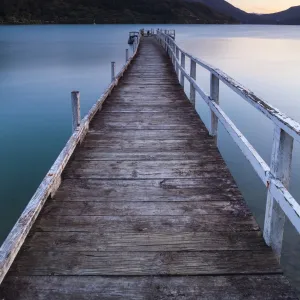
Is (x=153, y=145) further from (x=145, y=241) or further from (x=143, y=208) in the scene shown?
(x=145, y=241)

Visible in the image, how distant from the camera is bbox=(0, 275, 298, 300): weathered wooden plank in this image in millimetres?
2602

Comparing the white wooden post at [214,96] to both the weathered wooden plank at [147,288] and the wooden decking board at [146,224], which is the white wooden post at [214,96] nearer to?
the wooden decking board at [146,224]

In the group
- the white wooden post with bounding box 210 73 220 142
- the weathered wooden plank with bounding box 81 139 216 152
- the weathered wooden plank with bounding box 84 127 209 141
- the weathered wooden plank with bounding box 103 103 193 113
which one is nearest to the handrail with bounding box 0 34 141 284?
the weathered wooden plank with bounding box 81 139 216 152

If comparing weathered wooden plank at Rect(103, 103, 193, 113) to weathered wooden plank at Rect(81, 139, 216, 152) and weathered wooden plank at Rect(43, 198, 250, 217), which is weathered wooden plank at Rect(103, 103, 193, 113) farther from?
weathered wooden plank at Rect(43, 198, 250, 217)

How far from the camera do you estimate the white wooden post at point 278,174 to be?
2.93 meters

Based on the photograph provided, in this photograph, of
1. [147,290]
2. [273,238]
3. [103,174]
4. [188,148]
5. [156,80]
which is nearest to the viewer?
[147,290]

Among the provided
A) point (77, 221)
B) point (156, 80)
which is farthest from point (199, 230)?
point (156, 80)

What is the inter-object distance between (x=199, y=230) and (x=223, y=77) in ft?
7.79

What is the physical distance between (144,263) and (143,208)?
924 mm

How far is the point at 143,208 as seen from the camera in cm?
383

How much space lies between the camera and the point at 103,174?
184 inches

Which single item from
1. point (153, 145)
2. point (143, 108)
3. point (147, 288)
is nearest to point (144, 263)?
point (147, 288)

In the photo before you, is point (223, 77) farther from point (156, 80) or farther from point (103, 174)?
point (156, 80)

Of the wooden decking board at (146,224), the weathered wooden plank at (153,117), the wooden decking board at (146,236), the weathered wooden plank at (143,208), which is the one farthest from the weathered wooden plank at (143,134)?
the wooden decking board at (146,224)
